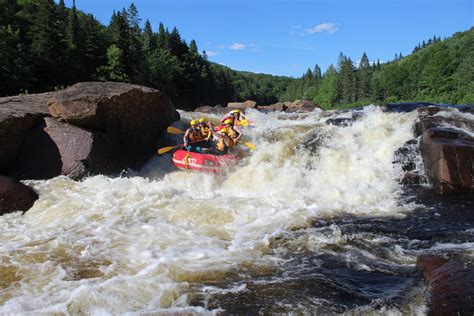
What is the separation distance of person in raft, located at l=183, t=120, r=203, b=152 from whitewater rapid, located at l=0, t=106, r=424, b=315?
1.00 m

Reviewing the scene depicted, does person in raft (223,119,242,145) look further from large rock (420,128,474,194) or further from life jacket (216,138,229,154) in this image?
large rock (420,128,474,194)

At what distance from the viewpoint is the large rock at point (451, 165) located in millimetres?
8771

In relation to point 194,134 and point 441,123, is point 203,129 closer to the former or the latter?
point 194,134

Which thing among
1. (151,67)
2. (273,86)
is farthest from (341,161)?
(273,86)

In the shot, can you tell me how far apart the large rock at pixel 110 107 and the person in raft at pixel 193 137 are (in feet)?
5.31

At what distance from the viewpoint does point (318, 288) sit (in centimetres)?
482

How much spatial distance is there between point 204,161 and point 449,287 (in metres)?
7.80

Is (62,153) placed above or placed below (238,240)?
above

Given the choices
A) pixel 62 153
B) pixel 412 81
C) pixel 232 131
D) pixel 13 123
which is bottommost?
pixel 62 153

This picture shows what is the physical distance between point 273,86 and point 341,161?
170 metres

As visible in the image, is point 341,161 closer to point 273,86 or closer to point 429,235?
point 429,235

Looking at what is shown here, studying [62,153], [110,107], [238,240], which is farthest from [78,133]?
[238,240]

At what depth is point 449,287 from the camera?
12.8 ft

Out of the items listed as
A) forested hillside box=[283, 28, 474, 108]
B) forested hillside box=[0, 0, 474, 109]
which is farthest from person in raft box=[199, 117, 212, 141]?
forested hillside box=[283, 28, 474, 108]
